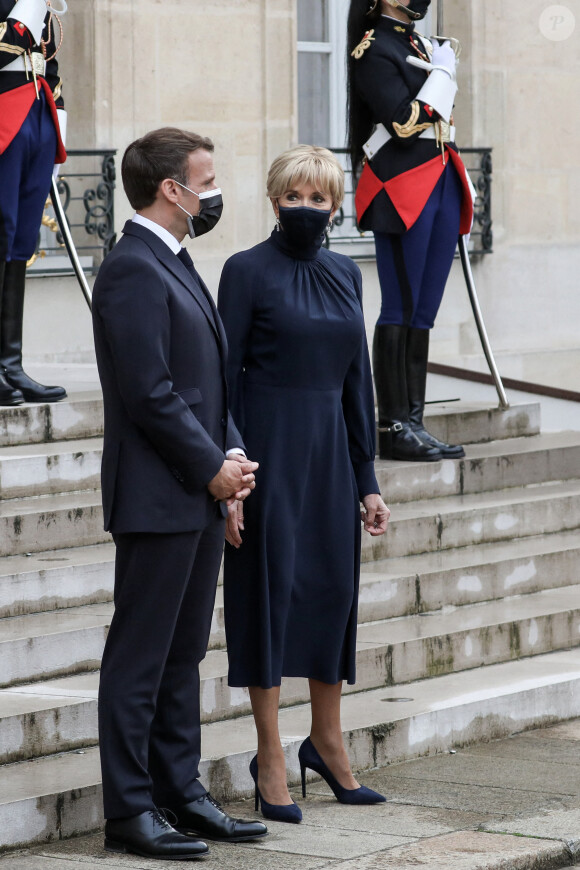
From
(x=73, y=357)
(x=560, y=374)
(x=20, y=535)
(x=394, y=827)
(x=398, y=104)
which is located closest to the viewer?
(x=394, y=827)

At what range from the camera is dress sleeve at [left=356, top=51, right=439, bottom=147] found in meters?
7.50

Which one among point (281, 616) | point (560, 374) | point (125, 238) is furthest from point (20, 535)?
point (560, 374)

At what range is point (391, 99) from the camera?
7.52 meters

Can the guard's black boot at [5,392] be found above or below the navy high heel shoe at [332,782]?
above

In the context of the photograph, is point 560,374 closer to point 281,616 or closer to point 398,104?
point 398,104

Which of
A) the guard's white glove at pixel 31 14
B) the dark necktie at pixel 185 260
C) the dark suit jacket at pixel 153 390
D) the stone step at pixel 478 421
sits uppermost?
the guard's white glove at pixel 31 14

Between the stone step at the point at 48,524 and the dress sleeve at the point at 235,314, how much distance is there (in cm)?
174

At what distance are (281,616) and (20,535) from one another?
1.83 m

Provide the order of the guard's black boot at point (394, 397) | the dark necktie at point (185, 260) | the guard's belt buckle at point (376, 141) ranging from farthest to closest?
the guard's black boot at point (394, 397), the guard's belt buckle at point (376, 141), the dark necktie at point (185, 260)

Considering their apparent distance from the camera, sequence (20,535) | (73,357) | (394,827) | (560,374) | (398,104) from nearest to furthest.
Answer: (394,827) < (20,535) < (398,104) < (73,357) < (560,374)

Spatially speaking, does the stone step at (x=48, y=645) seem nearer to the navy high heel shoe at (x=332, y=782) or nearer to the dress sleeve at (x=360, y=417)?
the navy high heel shoe at (x=332, y=782)

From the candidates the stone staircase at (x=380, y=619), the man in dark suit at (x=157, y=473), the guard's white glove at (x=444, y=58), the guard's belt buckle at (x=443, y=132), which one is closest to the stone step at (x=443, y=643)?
the stone staircase at (x=380, y=619)

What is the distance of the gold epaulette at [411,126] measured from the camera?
24.8 ft

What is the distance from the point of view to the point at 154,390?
412cm
